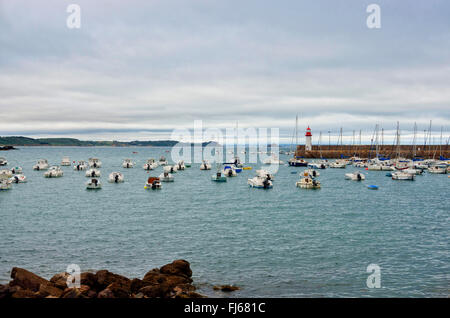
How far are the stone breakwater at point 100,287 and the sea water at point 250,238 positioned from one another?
2.09 metres

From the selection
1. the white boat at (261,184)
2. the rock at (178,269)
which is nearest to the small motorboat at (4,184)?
the white boat at (261,184)

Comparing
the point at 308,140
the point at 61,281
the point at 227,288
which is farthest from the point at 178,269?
the point at 308,140

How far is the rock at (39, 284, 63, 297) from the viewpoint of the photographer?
1848 cm

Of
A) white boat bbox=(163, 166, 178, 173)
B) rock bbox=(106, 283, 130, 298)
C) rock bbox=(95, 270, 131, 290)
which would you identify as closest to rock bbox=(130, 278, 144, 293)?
rock bbox=(95, 270, 131, 290)

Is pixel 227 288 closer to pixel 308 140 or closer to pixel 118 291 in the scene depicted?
pixel 118 291

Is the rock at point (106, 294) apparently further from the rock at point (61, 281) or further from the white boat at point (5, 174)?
the white boat at point (5, 174)

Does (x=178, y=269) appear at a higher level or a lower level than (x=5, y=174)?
lower

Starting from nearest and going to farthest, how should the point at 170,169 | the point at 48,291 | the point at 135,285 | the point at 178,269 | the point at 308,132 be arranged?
the point at 48,291
the point at 135,285
the point at 178,269
the point at 170,169
the point at 308,132

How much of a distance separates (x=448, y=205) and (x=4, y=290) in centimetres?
5491

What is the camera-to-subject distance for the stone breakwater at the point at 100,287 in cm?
1820

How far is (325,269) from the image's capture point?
25578mm

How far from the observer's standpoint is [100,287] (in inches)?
797

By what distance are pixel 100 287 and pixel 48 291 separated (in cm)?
254
